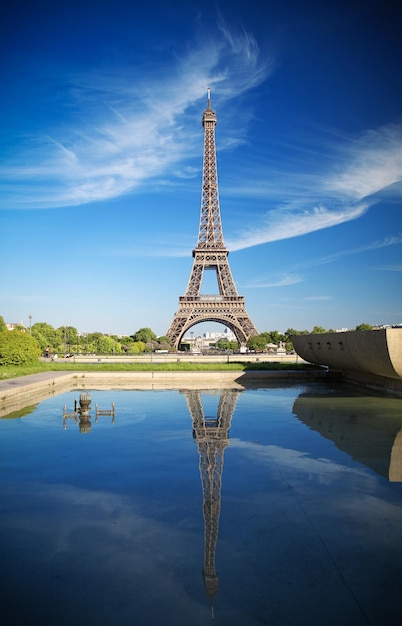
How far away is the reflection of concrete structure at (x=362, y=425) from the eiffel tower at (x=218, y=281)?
34243 mm

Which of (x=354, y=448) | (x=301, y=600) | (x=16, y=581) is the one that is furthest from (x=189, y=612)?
(x=354, y=448)

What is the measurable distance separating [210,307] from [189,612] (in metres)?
48.2

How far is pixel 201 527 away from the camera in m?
5.51

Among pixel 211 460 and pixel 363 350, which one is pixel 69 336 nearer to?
pixel 363 350

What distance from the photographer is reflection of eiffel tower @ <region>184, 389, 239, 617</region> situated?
470 cm

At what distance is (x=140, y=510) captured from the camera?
6.01 meters

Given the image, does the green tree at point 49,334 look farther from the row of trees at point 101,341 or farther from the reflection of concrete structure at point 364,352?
the reflection of concrete structure at point 364,352

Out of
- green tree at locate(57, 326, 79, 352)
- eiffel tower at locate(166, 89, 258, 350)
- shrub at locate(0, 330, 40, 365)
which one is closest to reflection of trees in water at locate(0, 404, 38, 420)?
shrub at locate(0, 330, 40, 365)

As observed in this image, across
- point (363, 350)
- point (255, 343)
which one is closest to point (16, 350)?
point (363, 350)

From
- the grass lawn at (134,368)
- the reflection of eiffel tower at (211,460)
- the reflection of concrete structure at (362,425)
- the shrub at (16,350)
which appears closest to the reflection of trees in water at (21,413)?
the reflection of eiffel tower at (211,460)

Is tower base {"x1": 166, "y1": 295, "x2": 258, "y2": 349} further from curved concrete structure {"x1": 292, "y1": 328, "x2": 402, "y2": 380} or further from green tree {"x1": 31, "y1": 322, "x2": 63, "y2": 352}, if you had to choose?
curved concrete structure {"x1": 292, "y1": 328, "x2": 402, "y2": 380}

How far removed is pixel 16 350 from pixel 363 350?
1879 cm

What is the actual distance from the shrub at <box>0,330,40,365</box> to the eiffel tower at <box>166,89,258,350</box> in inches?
973

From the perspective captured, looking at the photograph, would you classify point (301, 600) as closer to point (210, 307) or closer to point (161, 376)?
point (161, 376)
